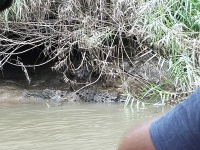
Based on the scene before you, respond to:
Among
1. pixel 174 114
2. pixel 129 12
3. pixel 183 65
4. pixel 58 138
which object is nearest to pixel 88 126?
pixel 58 138

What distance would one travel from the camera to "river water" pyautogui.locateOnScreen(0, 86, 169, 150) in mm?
3133

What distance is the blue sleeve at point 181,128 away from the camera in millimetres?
502

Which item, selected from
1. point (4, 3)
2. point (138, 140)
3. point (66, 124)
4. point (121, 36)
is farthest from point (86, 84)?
point (138, 140)

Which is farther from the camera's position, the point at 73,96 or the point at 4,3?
the point at 73,96

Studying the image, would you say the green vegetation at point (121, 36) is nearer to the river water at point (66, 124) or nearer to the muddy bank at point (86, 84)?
the muddy bank at point (86, 84)

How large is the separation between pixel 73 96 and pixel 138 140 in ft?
15.3

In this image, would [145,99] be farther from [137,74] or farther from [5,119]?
[5,119]

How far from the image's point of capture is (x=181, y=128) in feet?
1.66

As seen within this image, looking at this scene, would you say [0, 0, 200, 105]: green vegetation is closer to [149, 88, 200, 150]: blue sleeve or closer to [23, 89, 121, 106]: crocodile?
[23, 89, 121, 106]: crocodile

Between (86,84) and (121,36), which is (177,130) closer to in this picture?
(121,36)

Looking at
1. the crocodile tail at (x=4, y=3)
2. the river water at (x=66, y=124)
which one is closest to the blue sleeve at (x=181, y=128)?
the crocodile tail at (x=4, y=3)

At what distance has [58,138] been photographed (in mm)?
3285

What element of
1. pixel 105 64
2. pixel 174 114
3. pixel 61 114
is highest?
pixel 174 114

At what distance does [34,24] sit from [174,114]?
5220mm
